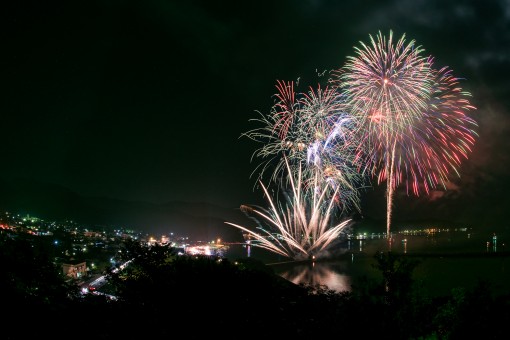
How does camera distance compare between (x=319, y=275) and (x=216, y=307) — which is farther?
(x=319, y=275)

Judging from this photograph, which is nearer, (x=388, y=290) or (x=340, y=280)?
(x=388, y=290)

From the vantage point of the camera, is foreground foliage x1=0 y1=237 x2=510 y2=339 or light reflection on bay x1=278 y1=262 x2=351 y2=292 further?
light reflection on bay x1=278 y1=262 x2=351 y2=292

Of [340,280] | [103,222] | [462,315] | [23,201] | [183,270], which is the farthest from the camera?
[103,222]

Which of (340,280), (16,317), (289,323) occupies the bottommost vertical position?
(340,280)

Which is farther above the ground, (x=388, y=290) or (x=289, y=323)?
(x=388, y=290)

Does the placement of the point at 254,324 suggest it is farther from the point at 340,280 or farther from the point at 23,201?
the point at 23,201

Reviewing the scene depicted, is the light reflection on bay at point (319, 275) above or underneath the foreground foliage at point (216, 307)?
underneath

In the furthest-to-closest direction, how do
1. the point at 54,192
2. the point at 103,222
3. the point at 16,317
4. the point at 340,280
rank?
1. the point at 54,192
2. the point at 103,222
3. the point at 340,280
4. the point at 16,317

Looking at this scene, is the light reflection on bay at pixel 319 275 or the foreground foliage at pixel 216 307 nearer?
the foreground foliage at pixel 216 307

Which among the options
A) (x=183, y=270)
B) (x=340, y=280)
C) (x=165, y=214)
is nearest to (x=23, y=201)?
(x=165, y=214)

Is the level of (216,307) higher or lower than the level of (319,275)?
higher

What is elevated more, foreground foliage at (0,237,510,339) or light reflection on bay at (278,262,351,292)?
foreground foliage at (0,237,510,339)
